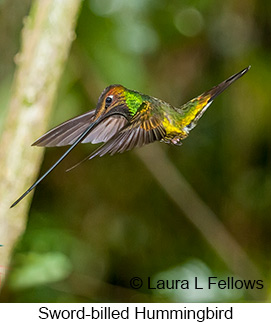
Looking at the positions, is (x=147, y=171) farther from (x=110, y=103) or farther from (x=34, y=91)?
(x=110, y=103)

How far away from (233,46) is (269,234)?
46cm

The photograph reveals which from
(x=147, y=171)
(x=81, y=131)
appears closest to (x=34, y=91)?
(x=81, y=131)

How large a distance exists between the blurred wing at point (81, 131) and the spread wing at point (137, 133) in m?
0.01

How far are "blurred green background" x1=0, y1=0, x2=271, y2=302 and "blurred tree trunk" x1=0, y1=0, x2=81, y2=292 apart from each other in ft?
0.50

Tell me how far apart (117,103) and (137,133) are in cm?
2

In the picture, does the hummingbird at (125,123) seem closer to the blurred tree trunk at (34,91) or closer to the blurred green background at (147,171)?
the blurred tree trunk at (34,91)

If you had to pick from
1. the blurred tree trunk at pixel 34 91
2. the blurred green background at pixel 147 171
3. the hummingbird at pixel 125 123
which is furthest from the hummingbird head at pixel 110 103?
the blurred green background at pixel 147 171

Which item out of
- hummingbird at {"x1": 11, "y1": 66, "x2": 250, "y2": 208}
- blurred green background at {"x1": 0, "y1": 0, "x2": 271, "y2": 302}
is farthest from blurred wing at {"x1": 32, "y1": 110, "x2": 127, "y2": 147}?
blurred green background at {"x1": 0, "y1": 0, "x2": 271, "y2": 302}

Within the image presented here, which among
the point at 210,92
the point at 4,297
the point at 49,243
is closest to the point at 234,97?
the point at 49,243

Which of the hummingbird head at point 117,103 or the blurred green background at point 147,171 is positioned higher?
the blurred green background at point 147,171

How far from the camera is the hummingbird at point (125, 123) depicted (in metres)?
0.36

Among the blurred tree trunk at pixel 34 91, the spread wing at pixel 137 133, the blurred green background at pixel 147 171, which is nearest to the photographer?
the spread wing at pixel 137 133

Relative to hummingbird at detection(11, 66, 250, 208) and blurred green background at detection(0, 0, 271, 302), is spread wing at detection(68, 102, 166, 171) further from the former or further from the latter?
blurred green background at detection(0, 0, 271, 302)

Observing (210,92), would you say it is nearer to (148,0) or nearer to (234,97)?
(148,0)
